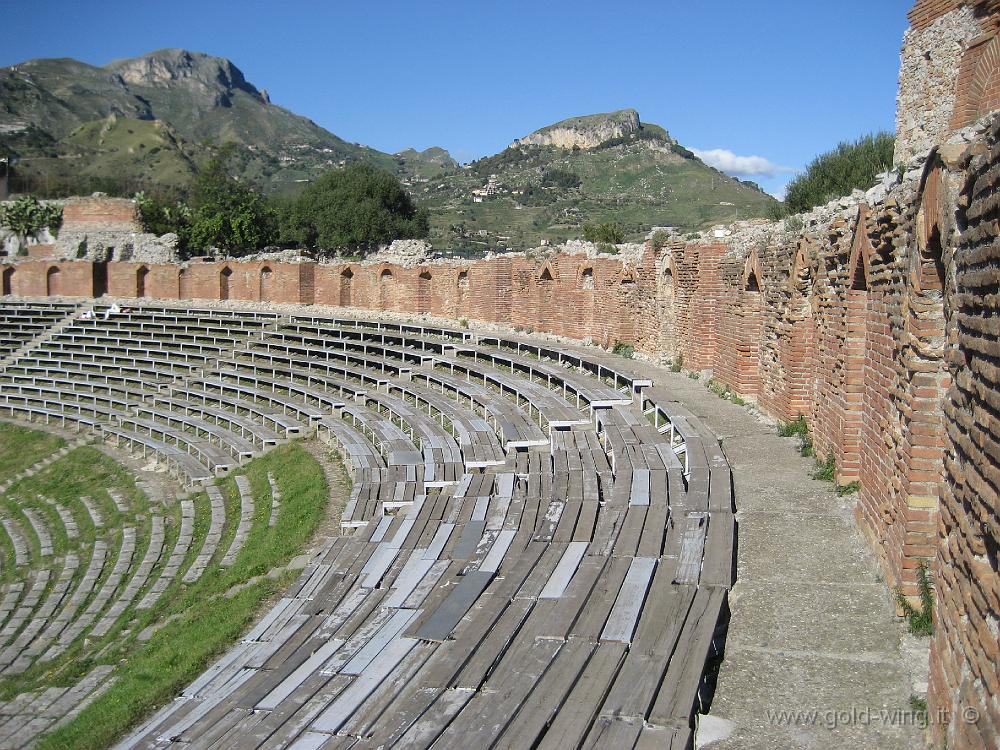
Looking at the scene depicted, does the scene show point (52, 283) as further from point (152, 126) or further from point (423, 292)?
point (152, 126)

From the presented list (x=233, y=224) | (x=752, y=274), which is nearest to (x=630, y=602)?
(x=752, y=274)

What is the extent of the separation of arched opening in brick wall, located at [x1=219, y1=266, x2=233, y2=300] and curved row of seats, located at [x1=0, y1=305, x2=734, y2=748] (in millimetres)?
13639

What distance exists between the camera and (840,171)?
892 inches

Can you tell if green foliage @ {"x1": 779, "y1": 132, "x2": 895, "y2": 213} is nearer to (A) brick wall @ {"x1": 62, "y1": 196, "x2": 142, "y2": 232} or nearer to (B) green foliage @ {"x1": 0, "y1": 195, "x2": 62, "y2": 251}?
(A) brick wall @ {"x1": 62, "y1": 196, "x2": 142, "y2": 232}

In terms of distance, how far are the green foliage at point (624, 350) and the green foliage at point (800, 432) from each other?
6.37 m

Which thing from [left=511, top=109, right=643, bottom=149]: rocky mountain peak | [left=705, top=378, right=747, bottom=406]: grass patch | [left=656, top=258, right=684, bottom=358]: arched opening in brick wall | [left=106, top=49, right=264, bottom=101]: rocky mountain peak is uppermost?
[left=106, top=49, right=264, bottom=101]: rocky mountain peak

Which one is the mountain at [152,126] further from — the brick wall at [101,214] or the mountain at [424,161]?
the brick wall at [101,214]

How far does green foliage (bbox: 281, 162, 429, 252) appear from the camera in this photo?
3900 centimetres

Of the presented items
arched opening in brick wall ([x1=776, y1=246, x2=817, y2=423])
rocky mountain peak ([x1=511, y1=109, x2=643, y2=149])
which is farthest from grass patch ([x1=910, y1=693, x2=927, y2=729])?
rocky mountain peak ([x1=511, y1=109, x2=643, y2=149])

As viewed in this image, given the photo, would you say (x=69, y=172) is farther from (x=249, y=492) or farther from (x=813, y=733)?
(x=813, y=733)

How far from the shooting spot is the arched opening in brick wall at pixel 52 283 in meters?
27.9

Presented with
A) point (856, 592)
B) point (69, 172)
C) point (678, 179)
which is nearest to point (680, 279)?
point (856, 592)

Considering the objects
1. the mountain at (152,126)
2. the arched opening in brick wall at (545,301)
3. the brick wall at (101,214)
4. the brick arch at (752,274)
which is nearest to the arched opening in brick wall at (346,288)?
the arched opening in brick wall at (545,301)

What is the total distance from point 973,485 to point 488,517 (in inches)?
173
